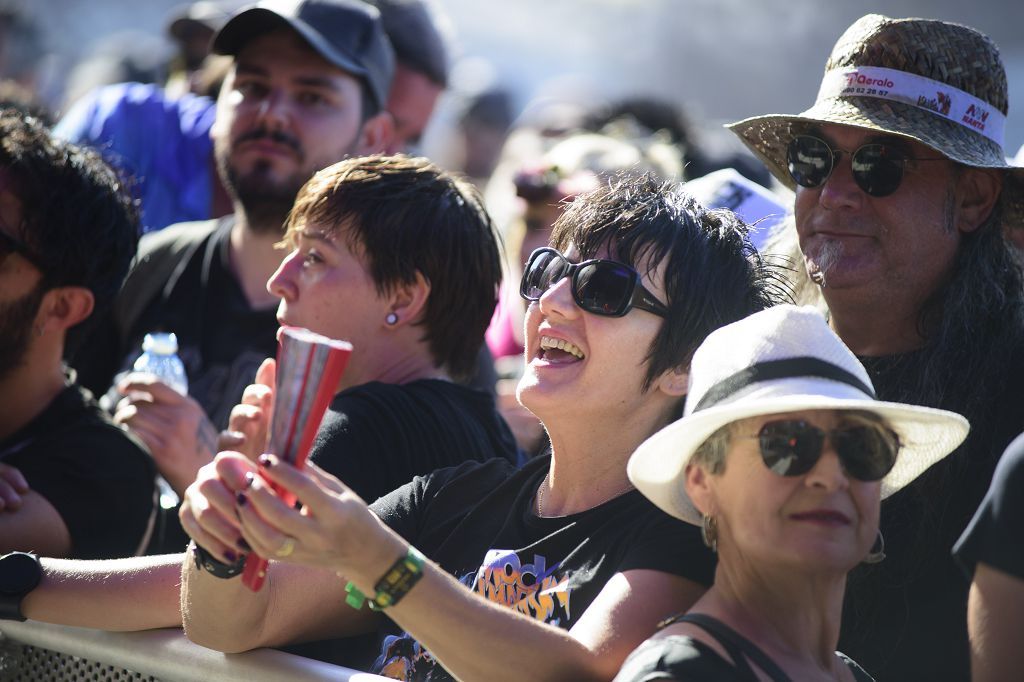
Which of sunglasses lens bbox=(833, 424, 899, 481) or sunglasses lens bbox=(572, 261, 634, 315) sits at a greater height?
sunglasses lens bbox=(572, 261, 634, 315)

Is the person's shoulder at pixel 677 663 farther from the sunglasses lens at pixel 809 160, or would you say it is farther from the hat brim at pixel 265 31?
the hat brim at pixel 265 31

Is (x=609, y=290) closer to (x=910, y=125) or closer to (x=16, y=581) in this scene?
(x=910, y=125)

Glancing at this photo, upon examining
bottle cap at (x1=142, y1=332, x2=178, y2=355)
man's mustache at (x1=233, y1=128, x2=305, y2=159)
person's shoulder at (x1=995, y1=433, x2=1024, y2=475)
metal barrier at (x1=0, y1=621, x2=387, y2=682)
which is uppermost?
person's shoulder at (x1=995, y1=433, x2=1024, y2=475)

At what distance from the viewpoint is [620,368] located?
2.55m

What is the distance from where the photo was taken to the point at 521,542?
251cm

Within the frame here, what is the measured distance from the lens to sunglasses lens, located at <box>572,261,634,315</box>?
100 inches

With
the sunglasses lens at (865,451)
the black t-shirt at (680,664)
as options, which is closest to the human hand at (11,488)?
the black t-shirt at (680,664)

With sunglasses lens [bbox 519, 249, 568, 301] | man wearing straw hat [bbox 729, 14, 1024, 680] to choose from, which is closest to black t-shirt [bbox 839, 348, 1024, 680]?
man wearing straw hat [bbox 729, 14, 1024, 680]

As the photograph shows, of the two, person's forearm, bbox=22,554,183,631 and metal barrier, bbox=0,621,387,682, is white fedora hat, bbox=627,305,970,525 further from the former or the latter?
person's forearm, bbox=22,554,183,631

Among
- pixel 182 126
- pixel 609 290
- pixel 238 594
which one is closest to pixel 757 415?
pixel 609 290

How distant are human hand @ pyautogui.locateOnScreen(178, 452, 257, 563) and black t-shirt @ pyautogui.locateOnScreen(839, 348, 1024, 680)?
1348 millimetres

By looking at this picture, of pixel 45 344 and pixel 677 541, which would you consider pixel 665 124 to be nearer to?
pixel 45 344

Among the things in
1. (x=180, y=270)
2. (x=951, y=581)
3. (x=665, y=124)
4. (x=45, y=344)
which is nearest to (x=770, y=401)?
(x=951, y=581)

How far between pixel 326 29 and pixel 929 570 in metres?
3.08
